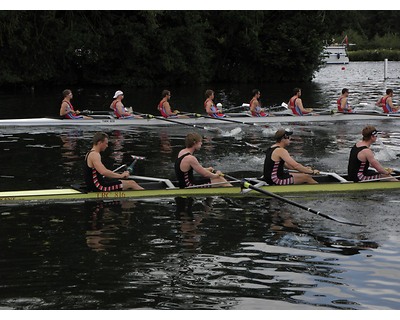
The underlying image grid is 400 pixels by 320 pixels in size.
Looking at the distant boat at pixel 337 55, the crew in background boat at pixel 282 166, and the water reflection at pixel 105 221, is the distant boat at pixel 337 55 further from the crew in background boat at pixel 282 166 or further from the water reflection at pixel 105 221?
the water reflection at pixel 105 221

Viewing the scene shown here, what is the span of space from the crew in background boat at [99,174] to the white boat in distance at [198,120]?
11.5m

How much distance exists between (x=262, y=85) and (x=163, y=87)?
27.9 ft

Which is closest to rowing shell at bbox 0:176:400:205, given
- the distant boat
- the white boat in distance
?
the white boat in distance

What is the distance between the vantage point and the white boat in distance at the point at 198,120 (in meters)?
26.7

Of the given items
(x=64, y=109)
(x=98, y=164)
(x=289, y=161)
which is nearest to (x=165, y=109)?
(x=64, y=109)

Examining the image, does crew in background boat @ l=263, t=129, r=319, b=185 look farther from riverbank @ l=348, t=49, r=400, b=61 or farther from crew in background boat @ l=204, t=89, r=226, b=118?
riverbank @ l=348, t=49, r=400, b=61

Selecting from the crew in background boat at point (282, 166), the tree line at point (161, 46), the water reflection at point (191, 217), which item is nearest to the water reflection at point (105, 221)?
the water reflection at point (191, 217)

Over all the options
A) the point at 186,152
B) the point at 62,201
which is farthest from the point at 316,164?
the point at 62,201

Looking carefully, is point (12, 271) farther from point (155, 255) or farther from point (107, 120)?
point (107, 120)

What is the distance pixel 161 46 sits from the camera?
50969 millimetres

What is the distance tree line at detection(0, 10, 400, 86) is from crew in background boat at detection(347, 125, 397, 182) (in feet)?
105

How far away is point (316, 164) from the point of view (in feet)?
65.0

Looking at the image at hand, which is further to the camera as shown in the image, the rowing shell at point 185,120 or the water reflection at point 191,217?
the rowing shell at point 185,120

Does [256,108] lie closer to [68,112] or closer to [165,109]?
[165,109]
